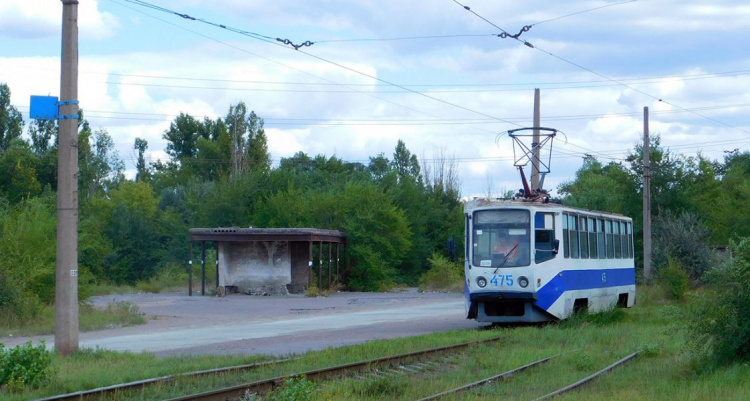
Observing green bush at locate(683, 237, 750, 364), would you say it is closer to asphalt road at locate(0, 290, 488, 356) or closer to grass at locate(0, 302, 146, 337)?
asphalt road at locate(0, 290, 488, 356)

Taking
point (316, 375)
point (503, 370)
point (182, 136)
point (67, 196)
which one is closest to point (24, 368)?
point (316, 375)

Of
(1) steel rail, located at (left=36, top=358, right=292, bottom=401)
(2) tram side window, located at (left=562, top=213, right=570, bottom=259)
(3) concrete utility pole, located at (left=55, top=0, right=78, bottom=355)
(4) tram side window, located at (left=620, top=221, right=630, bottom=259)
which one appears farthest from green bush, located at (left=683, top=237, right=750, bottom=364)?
(4) tram side window, located at (left=620, top=221, right=630, bottom=259)

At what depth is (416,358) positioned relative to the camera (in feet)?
52.6

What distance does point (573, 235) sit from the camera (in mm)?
23734

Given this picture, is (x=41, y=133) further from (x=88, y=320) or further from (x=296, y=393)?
(x=296, y=393)

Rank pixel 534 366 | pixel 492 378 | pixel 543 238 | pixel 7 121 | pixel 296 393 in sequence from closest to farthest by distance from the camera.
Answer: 1. pixel 296 393
2. pixel 492 378
3. pixel 534 366
4. pixel 543 238
5. pixel 7 121

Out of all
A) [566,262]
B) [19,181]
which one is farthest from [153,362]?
[19,181]

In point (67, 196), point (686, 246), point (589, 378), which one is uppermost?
point (67, 196)

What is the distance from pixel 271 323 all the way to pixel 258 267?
1727 cm

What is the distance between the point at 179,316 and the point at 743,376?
22590 millimetres

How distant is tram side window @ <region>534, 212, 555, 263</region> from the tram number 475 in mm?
835

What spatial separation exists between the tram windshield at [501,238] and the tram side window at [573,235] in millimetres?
1793

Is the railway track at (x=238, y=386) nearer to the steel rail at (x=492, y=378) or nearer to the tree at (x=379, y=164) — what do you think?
the steel rail at (x=492, y=378)

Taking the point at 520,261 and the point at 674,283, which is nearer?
the point at 520,261
